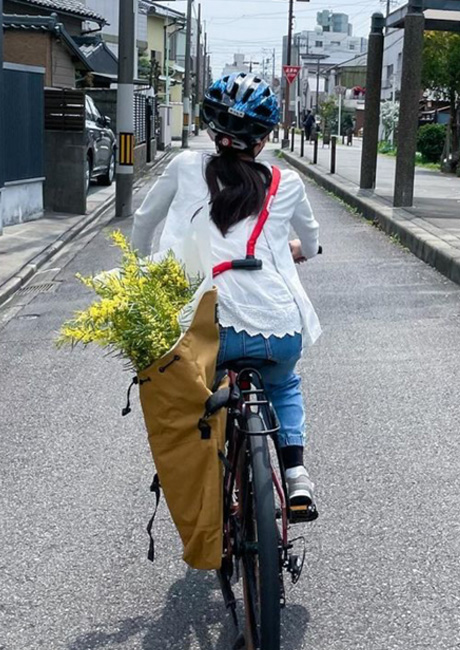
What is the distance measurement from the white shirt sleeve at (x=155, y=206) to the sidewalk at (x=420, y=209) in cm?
772

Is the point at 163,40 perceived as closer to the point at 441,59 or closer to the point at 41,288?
the point at 441,59

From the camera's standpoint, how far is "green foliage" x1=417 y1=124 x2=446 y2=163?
33.9m

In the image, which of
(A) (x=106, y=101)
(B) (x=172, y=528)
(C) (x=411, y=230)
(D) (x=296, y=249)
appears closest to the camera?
(D) (x=296, y=249)

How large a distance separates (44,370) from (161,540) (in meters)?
3.38

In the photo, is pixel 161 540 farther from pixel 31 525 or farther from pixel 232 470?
pixel 232 470

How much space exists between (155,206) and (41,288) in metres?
7.67

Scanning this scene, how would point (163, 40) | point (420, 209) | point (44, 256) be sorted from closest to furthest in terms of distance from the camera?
point (44, 256) < point (420, 209) < point (163, 40)

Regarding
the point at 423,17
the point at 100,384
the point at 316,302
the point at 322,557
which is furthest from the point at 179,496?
the point at 423,17

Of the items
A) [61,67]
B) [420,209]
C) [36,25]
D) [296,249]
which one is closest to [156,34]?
[61,67]

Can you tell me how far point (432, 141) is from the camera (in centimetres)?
3409

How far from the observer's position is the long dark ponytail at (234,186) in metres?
3.47

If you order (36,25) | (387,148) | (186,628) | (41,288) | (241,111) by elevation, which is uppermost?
(36,25)

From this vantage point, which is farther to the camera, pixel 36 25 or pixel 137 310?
pixel 36 25

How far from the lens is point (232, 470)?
3.39m
